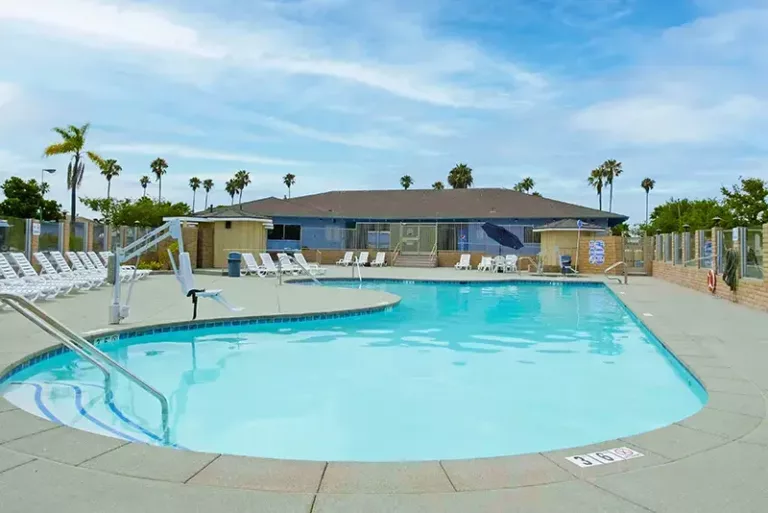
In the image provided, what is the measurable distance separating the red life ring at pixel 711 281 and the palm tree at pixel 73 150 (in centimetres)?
2497

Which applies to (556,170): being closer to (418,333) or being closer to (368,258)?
(368,258)

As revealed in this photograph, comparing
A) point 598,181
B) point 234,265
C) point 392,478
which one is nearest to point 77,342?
point 392,478

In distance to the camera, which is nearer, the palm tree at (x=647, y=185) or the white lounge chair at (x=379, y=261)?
the white lounge chair at (x=379, y=261)

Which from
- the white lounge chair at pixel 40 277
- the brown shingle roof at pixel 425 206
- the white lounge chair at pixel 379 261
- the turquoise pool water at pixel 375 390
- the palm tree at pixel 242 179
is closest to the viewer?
the turquoise pool water at pixel 375 390

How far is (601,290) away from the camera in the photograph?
17953 mm

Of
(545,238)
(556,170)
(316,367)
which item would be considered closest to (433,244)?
(545,238)

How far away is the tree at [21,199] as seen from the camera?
3575cm

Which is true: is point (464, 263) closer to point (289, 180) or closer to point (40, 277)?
point (40, 277)

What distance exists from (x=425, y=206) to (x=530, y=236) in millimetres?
6466

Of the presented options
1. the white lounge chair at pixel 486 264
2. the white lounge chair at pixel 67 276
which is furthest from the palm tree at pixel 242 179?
the white lounge chair at pixel 67 276

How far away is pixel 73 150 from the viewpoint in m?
26.6

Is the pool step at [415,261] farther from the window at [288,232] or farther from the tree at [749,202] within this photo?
the tree at [749,202]

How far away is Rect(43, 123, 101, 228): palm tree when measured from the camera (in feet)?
86.5

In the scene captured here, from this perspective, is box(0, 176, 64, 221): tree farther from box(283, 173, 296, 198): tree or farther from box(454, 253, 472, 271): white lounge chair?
box(283, 173, 296, 198): tree
